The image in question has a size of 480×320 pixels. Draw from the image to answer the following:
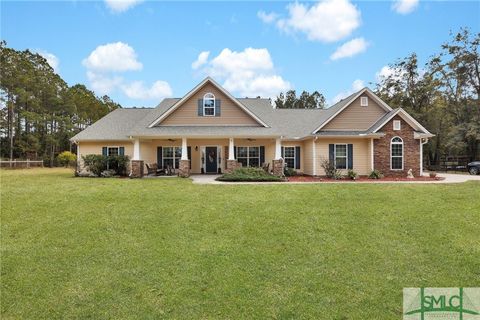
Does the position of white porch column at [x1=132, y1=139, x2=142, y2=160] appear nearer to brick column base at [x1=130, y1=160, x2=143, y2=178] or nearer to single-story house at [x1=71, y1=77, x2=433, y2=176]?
single-story house at [x1=71, y1=77, x2=433, y2=176]

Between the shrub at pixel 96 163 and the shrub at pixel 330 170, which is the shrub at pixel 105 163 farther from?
the shrub at pixel 330 170

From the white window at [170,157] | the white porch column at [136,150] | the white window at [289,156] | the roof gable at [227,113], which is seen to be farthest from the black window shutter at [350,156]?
the white porch column at [136,150]

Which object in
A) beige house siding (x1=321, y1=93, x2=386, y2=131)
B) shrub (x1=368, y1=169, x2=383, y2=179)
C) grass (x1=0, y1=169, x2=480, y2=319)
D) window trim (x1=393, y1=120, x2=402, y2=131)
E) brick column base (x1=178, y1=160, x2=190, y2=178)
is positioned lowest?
grass (x1=0, y1=169, x2=480, y2=319)

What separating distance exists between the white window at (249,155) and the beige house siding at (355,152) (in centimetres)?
422

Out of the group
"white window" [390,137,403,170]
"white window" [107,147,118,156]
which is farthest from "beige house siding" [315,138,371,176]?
"white window" [107,147,118,156]

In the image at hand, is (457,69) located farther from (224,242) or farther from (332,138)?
(224,242)

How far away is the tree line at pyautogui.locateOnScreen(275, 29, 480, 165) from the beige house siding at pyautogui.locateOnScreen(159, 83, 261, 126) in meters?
22.4

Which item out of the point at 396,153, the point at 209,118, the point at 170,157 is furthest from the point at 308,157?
the point at 170,157

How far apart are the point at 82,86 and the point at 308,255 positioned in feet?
221

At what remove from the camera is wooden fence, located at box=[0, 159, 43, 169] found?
3579 centimetres

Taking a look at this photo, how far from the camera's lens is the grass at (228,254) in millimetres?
5527

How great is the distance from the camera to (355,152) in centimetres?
2100

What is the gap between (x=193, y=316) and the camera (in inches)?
205

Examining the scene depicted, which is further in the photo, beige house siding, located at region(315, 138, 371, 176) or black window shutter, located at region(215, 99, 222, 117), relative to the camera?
black window shutter, located at region(215, 99, 222, 117)
